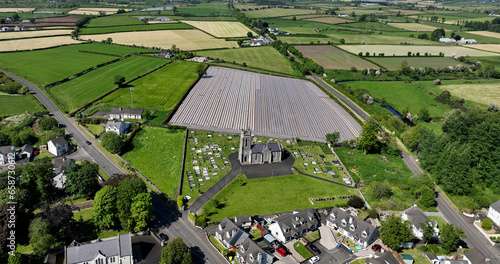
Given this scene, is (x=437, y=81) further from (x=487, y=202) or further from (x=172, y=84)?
(x=172, y=84)

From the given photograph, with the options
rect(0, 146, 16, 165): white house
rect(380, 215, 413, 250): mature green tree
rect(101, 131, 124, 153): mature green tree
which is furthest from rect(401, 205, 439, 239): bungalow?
rect(0, 146, 16, 165): white house

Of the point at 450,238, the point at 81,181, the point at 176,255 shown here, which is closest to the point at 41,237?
the point at 81,181

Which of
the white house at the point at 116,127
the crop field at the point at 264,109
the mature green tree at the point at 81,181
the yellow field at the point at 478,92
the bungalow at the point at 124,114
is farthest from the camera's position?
the yellow field at the point at 478,92

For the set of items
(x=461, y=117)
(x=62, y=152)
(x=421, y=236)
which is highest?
(x=461, y=117)

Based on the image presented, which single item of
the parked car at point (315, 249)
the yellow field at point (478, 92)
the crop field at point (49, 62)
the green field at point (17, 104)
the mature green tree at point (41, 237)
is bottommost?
the parked car at point (315, 249)

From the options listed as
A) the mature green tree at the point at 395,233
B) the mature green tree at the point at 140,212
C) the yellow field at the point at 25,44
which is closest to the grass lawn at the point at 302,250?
the mature green tree at the point at 395,233

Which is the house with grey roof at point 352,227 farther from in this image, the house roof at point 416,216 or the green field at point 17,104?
the green field at point 17,104

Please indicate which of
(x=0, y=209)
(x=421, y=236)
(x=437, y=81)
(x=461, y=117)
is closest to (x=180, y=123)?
(x=0, y=209)
